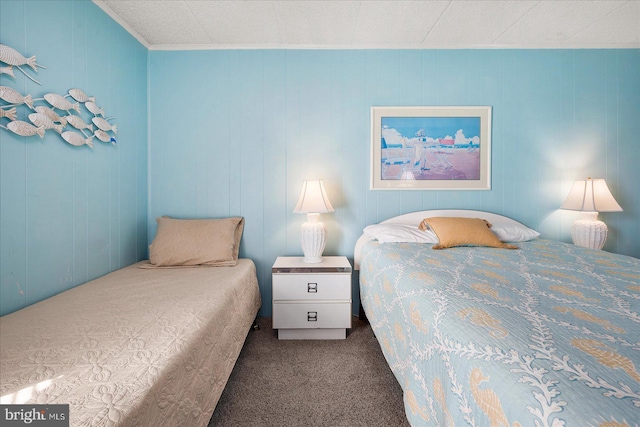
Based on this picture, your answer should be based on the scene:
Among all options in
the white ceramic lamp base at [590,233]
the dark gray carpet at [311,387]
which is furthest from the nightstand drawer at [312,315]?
the white ceramic lamp base at [590,233]

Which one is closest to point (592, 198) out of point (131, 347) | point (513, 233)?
point (513, 233)

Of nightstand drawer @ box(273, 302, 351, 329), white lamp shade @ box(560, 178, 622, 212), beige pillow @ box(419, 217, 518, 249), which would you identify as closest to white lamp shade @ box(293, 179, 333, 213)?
nightstand drawer @ box(273, 302, 351, 329)

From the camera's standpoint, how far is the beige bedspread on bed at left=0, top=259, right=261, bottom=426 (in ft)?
2.26

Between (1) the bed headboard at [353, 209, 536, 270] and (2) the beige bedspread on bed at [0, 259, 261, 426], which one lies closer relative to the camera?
(2) the beige bedspread on bed at [0, 259, 261, 426]

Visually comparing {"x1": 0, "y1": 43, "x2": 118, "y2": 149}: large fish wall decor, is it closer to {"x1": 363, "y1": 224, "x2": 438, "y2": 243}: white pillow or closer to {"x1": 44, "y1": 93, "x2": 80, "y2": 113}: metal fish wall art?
{"x1": 44, "y1": 93, "x2": 80, "y2": 113}: metal fish wall art

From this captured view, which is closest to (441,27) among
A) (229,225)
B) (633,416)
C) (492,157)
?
(492,157)

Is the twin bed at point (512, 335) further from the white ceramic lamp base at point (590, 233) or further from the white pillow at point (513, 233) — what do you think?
the white ceramic lamp base at point (590, 233)

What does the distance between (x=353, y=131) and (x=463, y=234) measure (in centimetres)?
122

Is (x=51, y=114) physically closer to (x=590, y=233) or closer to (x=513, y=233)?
(x=513, y=233)

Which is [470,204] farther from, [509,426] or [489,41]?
[509,426]

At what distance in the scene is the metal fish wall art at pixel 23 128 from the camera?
4.18 feet

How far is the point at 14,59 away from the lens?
4.21ft

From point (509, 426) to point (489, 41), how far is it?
2.81 m

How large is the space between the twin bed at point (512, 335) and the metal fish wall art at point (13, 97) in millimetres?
1997
